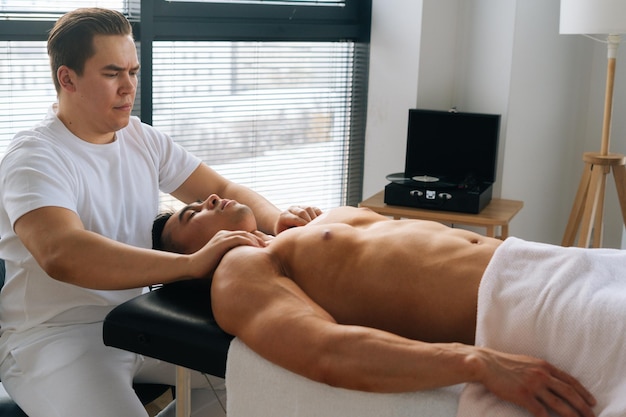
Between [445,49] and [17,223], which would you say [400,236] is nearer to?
[17,223]

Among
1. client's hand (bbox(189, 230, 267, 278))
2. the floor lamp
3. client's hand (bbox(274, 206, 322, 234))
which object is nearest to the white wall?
Answer: the floor lamp

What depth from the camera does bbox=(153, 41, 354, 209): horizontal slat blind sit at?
9.27ft

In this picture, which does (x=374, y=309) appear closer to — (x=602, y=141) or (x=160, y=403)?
(x=160, y=403)

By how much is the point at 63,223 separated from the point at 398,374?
82 cm

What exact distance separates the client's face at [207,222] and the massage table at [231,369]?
0.70 ft

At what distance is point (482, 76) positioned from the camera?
10.7 ft

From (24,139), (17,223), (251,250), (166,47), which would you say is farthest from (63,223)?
(166,47)

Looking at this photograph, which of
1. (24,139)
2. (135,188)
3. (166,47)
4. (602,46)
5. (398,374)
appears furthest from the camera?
(602,46)

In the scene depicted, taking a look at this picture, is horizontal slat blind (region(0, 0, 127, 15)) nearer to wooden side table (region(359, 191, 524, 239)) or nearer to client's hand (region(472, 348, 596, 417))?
wooden side table (region(359, 191, 524, 239))

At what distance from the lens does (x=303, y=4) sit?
3176 millimetres

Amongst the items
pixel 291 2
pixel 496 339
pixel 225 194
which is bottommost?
pixel 496 339

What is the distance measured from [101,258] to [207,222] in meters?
0.30

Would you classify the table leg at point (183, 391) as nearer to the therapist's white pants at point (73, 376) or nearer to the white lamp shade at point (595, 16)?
the therapist's white pants at point (73, 376)

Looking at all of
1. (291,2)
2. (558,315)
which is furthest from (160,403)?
(291,2)
